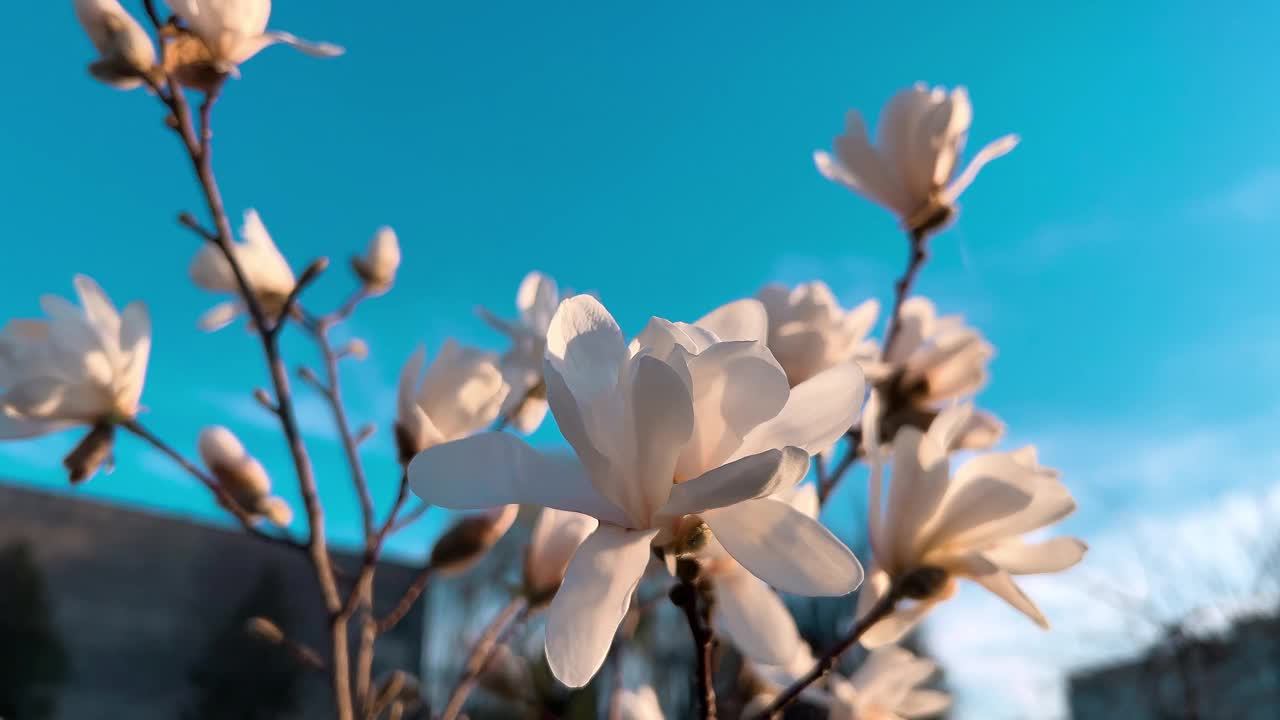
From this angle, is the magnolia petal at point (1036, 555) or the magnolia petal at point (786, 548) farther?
the magnolia petal at point (1036, 555)

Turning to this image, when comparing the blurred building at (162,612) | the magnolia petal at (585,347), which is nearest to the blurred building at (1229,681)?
the magnolia petal at (585,347)

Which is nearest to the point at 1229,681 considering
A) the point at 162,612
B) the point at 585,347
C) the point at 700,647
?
the point at 700,647

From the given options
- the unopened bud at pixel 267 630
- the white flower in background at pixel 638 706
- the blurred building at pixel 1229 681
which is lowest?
the blurred building at pixel 1229 681

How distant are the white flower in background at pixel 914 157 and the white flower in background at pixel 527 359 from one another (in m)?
0.24

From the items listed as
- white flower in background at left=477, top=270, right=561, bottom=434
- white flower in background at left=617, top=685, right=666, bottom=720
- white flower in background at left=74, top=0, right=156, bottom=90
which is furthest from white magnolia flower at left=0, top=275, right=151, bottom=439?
white flower in background at left=617, top=685, right=666, bottom=720

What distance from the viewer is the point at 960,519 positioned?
413mm

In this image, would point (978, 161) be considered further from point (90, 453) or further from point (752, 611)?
point (90, 453)

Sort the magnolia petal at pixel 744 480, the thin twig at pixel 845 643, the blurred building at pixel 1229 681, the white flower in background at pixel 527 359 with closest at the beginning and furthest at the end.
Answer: the magnolia petal at pixel 744 480 < the thin twig at pixel 845 643 < the white flower in background at pixel 527 359 < the blurred building at pixel 1229 681

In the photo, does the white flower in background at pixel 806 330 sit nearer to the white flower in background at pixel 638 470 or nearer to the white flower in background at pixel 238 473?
the white flower in background at pixel 638 470

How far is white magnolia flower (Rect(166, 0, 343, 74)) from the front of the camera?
1.84ft

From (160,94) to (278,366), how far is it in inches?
7.4

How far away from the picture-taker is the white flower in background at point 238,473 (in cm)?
60

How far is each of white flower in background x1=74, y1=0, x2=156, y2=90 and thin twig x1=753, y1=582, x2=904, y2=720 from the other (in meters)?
0.52

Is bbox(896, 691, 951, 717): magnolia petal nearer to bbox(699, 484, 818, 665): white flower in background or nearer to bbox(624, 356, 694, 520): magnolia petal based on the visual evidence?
bbox(699, 484, 818, 665): white flower in background
